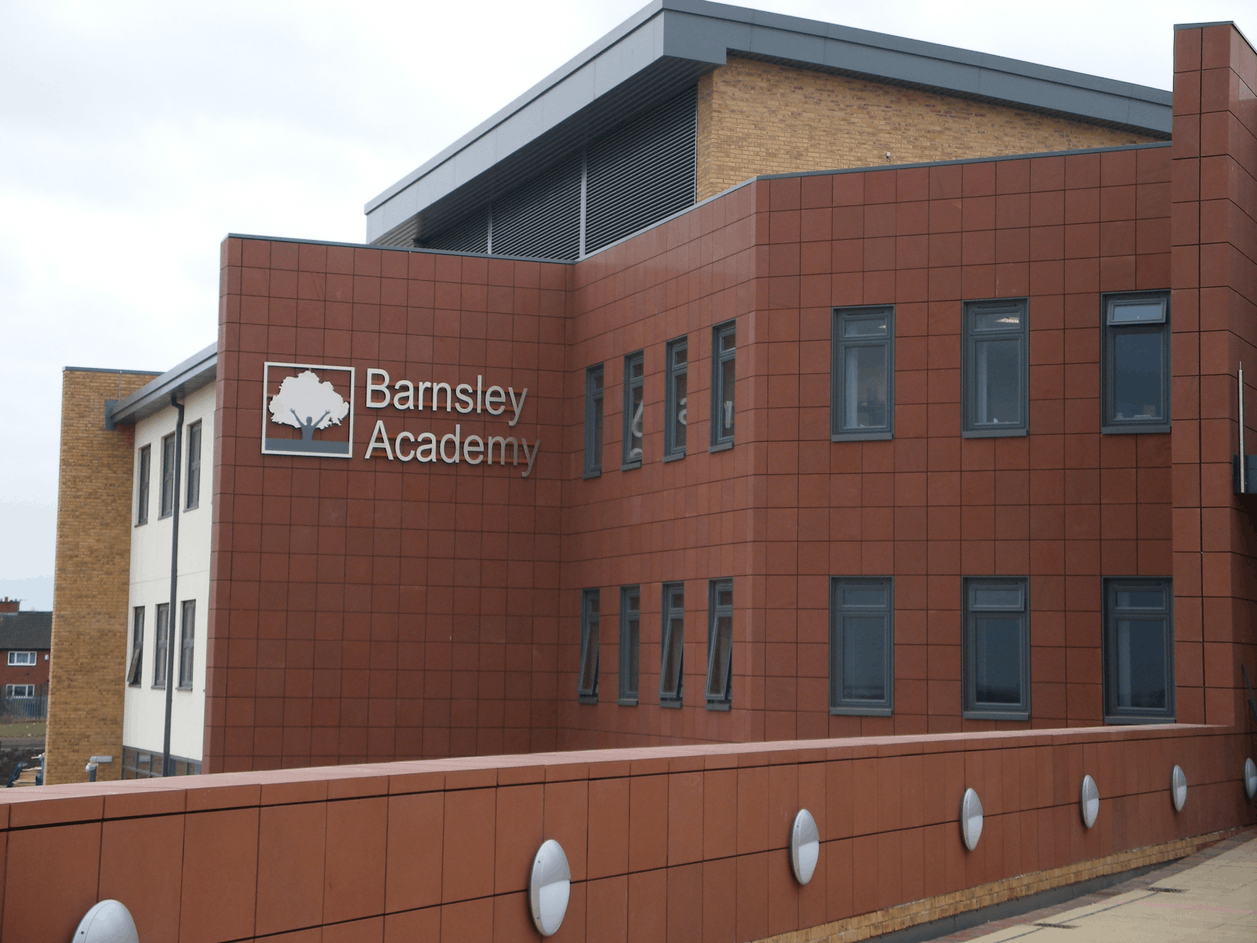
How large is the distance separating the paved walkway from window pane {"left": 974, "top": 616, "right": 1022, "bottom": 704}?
5245 millimetres

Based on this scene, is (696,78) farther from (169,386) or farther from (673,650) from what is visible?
(169,386)

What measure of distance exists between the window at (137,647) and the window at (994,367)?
2072cm

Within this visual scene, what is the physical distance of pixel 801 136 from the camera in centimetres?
2652

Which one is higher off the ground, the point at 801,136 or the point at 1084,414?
the point at 801,136

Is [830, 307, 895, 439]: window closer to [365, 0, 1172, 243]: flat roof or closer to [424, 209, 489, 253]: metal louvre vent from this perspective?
[365, 0, 1172, 243]: flat roof

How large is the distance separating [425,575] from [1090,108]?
15.7 meters

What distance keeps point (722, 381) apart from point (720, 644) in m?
3.59

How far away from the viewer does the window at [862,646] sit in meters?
19.0

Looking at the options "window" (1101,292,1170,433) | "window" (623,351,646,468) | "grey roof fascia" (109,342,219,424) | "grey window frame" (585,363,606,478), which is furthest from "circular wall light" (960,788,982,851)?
"grey roof fascia" (109,342,219,424)

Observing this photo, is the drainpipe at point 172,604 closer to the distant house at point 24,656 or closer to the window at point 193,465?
the window at point 193,465

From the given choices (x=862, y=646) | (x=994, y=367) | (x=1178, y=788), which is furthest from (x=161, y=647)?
(x=1178, y=788)

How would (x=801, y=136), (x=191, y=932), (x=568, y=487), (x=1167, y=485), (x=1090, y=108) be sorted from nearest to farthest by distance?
(x=191, y=932) < (x=1167, y=485) < (x=568, y=487) < (x=801, y=136) < (x=1090, y=108)

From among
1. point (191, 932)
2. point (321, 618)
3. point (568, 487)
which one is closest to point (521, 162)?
point (568, 487)

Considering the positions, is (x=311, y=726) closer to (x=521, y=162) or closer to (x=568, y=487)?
(x=568, y=487)
